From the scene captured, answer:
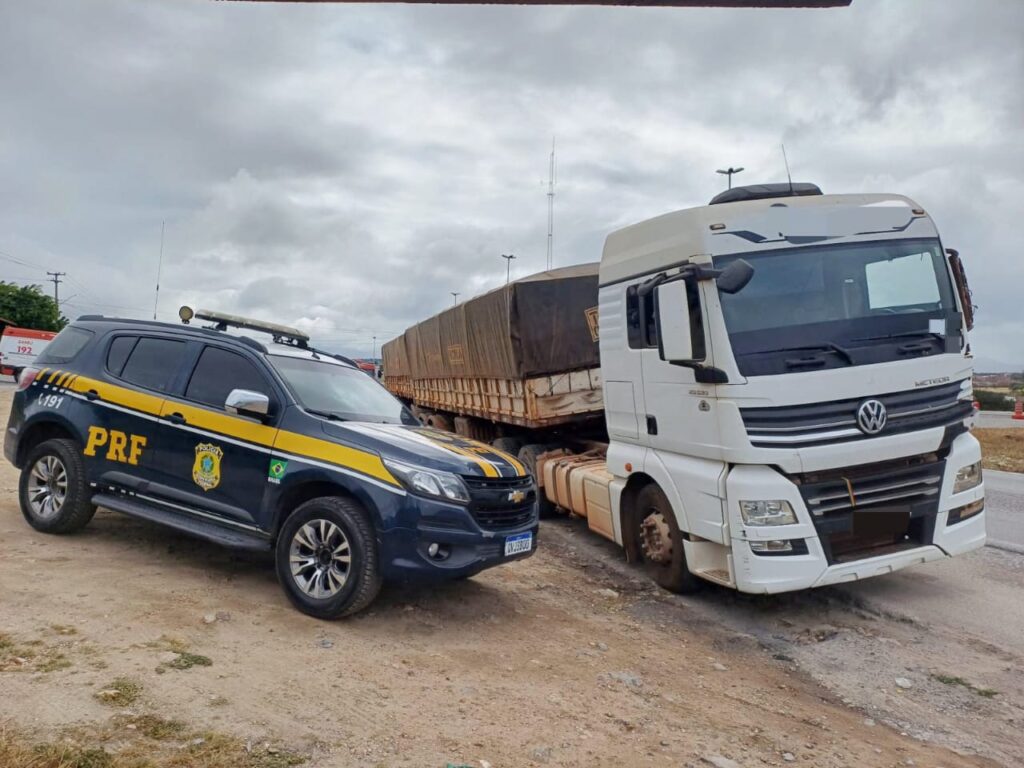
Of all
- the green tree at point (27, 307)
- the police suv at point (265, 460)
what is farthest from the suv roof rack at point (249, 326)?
the green tree at point (27, 307)

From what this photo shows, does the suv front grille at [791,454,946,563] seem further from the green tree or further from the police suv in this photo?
the green tree

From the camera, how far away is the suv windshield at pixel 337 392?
567 centimetres

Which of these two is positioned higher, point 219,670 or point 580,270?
point 580,270

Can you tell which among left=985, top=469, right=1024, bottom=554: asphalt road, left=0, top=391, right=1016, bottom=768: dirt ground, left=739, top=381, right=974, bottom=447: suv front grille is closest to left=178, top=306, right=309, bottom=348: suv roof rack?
left=0, top=391, right=1016, bottom=768: dirt ground

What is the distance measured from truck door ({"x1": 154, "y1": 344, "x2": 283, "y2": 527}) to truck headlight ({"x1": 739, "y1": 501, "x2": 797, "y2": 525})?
3.31 meters

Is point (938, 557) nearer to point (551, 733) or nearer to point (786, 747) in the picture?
point (786, 747)

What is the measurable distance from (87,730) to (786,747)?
3.12 metres

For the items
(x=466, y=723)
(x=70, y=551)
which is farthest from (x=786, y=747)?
(x=70, y=551)

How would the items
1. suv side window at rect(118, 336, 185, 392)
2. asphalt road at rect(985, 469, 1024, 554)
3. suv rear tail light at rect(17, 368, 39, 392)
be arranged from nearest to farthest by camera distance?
suv side window at rect(118, 336, 185, 392)
suv rear tail light at rect(17, 368, 39, 392)
asphalt road at rect(985, 469, 1024, 554)

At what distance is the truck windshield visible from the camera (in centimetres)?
532

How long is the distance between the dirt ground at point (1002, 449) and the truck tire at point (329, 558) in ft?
44.7

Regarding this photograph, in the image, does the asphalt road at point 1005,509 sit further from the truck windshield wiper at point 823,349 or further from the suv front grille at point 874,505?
the truck windshield wiper at point 823,349

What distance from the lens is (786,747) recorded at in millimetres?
3660

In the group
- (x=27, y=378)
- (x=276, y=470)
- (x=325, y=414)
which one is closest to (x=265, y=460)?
(x=276, y=470)
